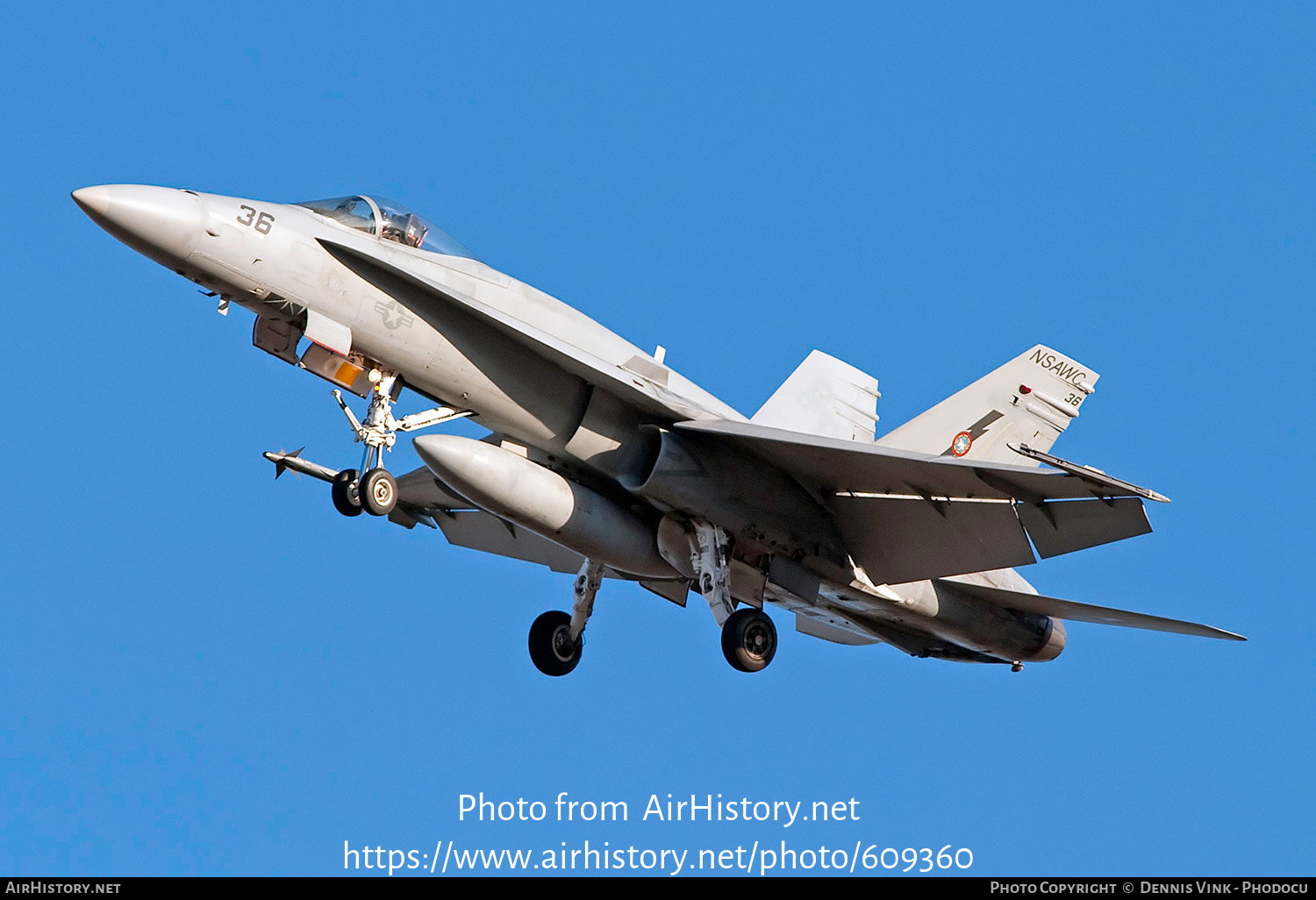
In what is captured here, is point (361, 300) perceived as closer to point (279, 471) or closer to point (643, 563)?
point (279, 471)

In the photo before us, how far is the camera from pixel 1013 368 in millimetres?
18000

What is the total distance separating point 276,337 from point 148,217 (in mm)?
1654

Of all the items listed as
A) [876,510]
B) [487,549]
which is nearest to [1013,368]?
[876,510]

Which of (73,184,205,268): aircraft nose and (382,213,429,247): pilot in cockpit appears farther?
(382,213,429,247): pilot in cockpit

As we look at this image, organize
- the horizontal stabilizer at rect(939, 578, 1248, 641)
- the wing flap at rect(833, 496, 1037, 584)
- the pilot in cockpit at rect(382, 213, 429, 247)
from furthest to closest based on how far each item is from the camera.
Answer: the horizontal stabilizer at rect(939, 578, 1248, 641) < the wing flap at rect(833, 496, 1037, 584) < the pilot in cockpit at rect(382, 213, 429, 247)

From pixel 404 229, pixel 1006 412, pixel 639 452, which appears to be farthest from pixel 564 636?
pixel 1006 412

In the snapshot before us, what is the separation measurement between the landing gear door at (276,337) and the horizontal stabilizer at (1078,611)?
24.5ft

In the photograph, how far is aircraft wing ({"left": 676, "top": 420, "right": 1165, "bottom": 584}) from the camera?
14219mm

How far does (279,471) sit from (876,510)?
5910 mm

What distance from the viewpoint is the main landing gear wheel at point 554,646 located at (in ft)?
56.2

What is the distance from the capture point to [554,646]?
17.1 m

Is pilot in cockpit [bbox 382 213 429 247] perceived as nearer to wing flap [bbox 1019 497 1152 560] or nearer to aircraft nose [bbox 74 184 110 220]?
aircraft nose [bbox 74 184 110 220]

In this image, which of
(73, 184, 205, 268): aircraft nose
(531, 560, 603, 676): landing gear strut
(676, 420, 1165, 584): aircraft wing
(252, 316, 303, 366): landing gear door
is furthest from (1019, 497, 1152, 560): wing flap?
(73, 184, 205, 268): aircraft nose

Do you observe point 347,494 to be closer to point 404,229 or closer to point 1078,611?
point 404,229
